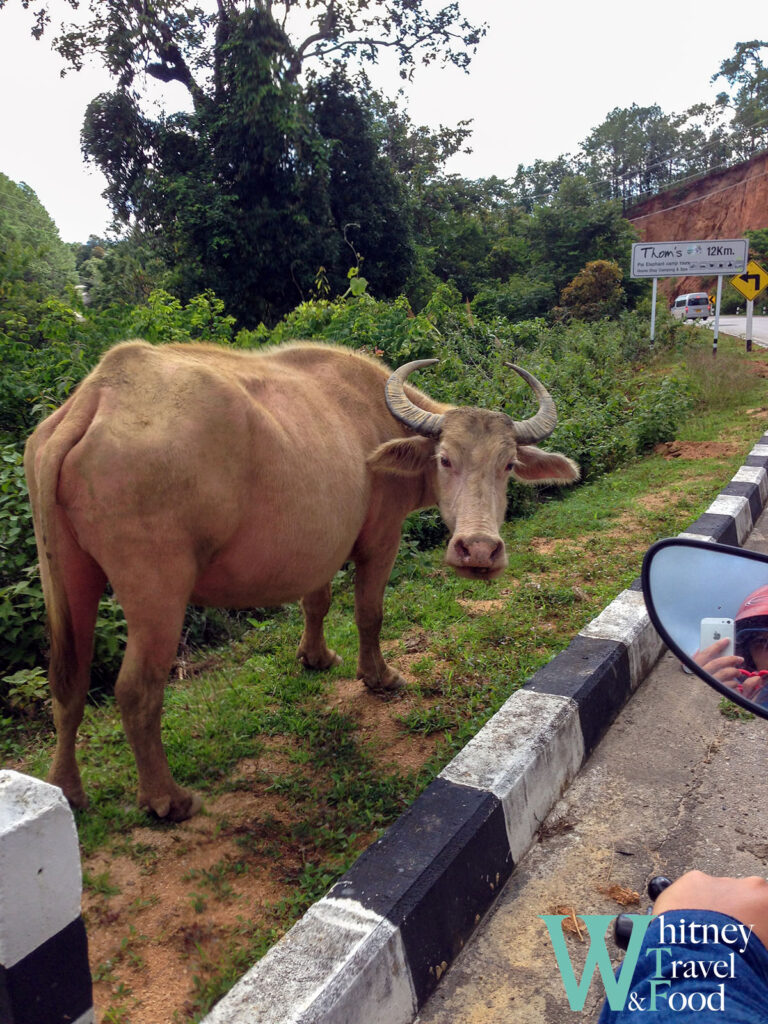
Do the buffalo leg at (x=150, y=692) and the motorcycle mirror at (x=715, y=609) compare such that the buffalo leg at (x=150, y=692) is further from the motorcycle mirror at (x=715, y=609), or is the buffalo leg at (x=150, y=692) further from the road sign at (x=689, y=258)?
the road sign at (x=689, y=258)

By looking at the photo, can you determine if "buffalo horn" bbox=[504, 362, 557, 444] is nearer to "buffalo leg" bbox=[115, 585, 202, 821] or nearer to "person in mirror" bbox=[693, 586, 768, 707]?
"buffalo leg" bbox=[115, 585, 202, 821]

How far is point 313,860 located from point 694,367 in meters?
12.0

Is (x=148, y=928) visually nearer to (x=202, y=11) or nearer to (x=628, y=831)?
(x=628, y=831)

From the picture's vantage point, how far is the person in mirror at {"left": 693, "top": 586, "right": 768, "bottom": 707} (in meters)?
1.32

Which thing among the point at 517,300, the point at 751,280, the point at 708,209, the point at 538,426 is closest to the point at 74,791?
the point at 538,426

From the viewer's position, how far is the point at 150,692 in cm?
251

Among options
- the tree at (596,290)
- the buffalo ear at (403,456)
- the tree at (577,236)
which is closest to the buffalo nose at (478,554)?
the buffalo ear at (403,456)

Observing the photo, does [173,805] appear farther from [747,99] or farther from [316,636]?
[747,99]

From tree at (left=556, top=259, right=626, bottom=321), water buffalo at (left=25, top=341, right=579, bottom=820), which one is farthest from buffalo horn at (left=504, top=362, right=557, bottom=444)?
tree at (left=556, top=259, right=626, bottom=321)

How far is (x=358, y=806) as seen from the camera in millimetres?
2707

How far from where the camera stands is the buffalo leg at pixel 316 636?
3.67m

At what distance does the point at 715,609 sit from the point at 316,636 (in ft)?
8.39

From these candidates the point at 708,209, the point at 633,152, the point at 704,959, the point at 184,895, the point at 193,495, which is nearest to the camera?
the point at 704,959

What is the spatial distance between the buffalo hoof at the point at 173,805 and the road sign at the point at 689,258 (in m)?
17.8
